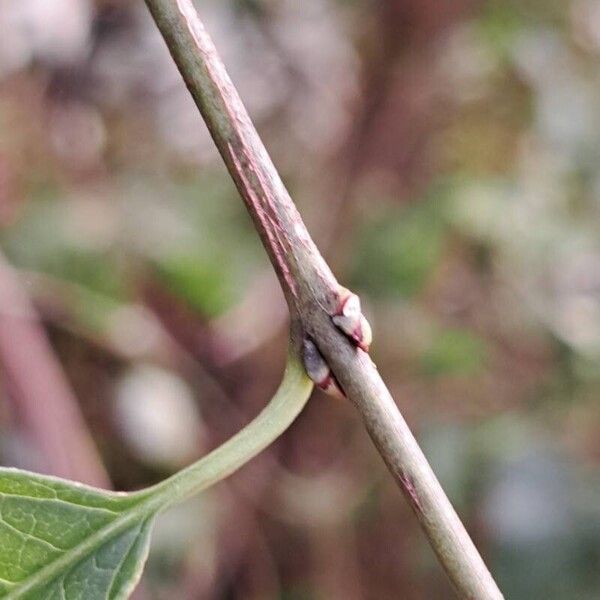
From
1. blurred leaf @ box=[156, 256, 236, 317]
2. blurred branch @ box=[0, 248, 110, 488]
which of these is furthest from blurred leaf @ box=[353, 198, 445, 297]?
blurred branch @ box=[0, 248, 110, 488]

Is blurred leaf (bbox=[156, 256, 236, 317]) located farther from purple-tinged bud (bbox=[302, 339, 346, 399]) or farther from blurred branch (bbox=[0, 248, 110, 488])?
purple-tinged bud (bbox=[302, 339, 346, 399])

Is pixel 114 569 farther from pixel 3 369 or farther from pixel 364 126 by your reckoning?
pixel 364 126

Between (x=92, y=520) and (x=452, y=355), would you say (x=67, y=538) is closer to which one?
(x=92, y=520)

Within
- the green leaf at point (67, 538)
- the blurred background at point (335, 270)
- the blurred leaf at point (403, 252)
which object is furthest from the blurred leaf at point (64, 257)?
the green leaf at point (67, 538)

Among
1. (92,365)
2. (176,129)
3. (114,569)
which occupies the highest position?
(114,569)

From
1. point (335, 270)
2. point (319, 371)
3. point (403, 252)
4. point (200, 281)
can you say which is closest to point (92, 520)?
point (319, 371)

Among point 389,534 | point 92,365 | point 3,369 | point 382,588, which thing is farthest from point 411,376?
point 3,369
